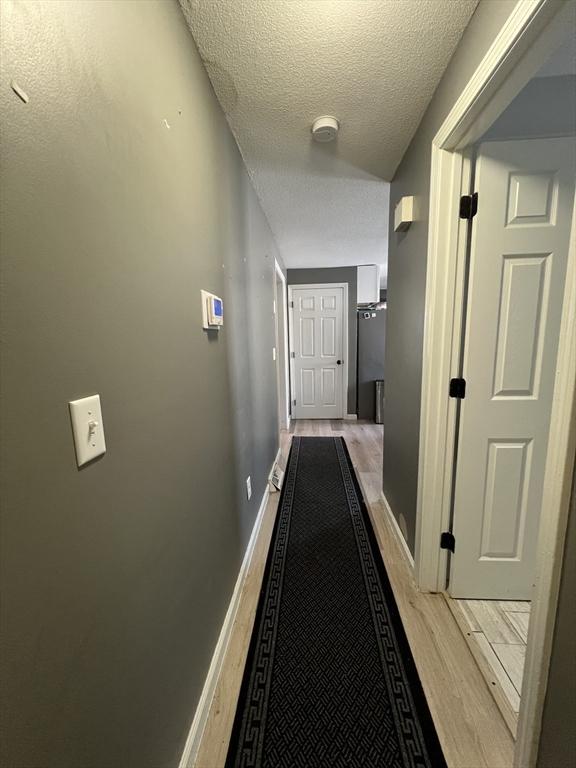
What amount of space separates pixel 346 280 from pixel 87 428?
4.47m

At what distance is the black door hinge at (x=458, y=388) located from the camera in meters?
1.36

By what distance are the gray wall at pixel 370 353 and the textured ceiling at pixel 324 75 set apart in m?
2.64

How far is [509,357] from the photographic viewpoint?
4.33ft

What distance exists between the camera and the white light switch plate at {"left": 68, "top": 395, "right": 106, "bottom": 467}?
53 cm

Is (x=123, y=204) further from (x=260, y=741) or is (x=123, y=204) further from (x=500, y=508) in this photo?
(x=500, y=508)

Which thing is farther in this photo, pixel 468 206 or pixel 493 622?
pixel 493 622

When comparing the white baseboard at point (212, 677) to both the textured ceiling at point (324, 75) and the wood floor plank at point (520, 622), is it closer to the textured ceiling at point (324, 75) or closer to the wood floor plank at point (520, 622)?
the wood floor plank at point (520, 622)

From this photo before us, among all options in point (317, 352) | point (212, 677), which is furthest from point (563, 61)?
point (317, 352)

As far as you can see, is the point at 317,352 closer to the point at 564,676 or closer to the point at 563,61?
the point at 563,61

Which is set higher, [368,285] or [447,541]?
[368,285]

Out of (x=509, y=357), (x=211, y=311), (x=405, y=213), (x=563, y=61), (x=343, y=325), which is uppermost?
(x=563, y=61)

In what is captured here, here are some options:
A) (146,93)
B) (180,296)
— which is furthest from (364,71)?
(180,296)

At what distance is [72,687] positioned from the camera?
1.67ft

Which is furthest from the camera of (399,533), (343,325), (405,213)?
(343,325)
